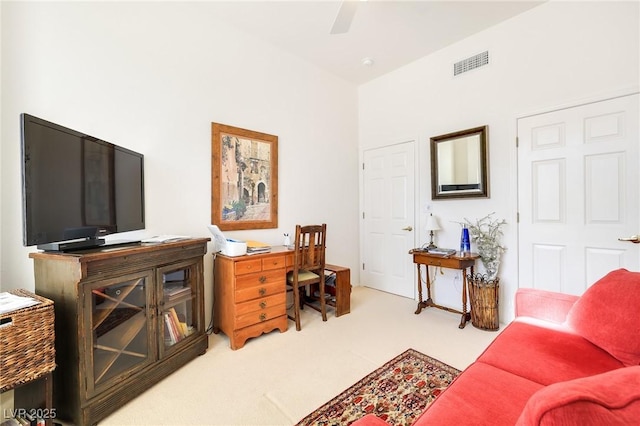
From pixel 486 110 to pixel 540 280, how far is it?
1.82 meters

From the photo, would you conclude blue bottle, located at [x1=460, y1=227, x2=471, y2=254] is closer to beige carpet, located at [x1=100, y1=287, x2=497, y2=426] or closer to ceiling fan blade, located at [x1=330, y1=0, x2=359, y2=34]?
beige carpet, located at [x1=100, y1=287, x2=497, y2=426]

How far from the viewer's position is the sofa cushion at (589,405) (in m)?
0.48

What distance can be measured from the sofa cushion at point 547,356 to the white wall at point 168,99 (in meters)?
2.41

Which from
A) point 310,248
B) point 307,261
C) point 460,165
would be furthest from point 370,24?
point 307,261

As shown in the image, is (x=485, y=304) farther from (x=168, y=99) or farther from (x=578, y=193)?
(x=168, y=99)

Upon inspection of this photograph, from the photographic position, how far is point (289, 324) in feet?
9.45

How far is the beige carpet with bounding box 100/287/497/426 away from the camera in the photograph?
1624mm

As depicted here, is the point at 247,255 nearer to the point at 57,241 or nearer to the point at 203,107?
the point at 57,241

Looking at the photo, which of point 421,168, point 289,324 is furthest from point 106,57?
point 421,168

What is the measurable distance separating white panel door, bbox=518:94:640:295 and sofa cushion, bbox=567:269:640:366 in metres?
1.12

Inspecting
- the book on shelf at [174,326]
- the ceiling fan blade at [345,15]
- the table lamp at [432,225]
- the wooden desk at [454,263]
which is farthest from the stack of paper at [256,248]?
the ceiling fan blade at [345,15]

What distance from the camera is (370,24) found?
2844 millimetres

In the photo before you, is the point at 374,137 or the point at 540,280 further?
the point at 374,137

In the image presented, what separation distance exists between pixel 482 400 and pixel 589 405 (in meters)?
0.68
